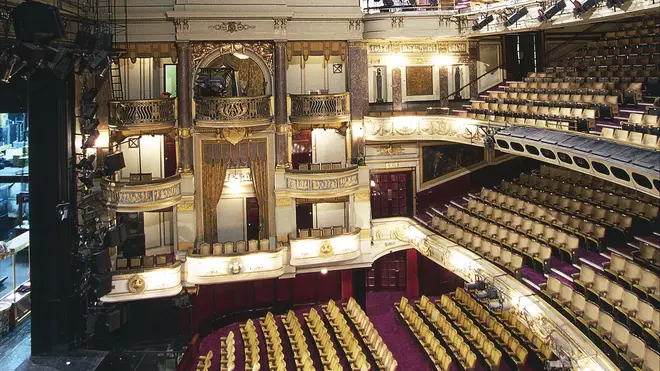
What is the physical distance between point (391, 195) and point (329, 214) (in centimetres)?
161

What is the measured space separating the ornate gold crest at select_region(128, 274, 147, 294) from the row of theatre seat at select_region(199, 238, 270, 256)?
4.08ft

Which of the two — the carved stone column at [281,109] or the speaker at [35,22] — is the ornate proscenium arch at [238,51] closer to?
the carved stone column at [281,109]

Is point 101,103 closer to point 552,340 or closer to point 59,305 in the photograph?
point 59,305

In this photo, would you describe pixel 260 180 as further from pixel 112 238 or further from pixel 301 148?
pixel 112 238

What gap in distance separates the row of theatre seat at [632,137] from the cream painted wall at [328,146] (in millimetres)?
6059

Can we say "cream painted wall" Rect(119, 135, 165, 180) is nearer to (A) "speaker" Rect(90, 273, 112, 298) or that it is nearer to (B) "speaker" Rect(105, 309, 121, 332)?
(A) "speaker" Rect(90, 273, 112, 298)

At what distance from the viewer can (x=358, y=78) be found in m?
12.7

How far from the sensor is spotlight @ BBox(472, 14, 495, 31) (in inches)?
471

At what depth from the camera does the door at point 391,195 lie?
46.0 feet

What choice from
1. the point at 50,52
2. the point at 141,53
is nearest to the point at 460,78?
the point at 141,53

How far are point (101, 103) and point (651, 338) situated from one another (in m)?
10.3

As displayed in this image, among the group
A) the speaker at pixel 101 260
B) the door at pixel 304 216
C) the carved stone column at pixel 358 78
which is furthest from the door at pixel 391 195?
the speaker at pixel 101 260

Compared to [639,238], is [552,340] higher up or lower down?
lower down

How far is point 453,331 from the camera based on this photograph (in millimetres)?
10656
